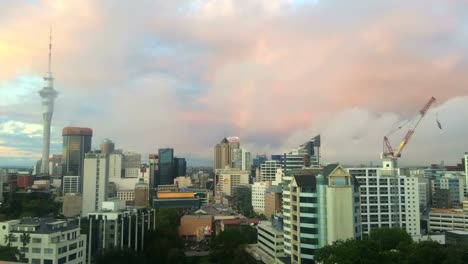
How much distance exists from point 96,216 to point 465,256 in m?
30.9

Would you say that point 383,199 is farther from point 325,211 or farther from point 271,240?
point 325,211

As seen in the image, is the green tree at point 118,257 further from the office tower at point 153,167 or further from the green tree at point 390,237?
the office tower at point 153,167

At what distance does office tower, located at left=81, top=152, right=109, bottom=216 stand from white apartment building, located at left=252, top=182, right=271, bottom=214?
104 ft

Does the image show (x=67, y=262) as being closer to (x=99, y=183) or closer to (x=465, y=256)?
(x=465, y=256)

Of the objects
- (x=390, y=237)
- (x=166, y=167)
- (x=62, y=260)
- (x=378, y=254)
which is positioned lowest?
(x=62, y=260)

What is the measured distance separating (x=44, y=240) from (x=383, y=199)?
111 feet

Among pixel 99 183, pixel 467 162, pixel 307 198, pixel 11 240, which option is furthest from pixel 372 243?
pixel 467 162

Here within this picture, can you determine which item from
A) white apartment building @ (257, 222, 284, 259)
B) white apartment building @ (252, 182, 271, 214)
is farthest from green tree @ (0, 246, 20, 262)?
white apartment building @ (252, 182, 271, 214)

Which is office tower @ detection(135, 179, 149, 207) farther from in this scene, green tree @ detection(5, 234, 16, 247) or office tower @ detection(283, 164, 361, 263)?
office tower @ detection(283, 164, 361, 263)

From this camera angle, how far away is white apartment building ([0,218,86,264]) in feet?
91.8

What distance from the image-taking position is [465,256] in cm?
2388

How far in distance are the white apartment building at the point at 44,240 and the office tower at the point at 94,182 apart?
100 feet

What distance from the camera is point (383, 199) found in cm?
4538

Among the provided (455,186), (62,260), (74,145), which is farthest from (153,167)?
(62,260)
